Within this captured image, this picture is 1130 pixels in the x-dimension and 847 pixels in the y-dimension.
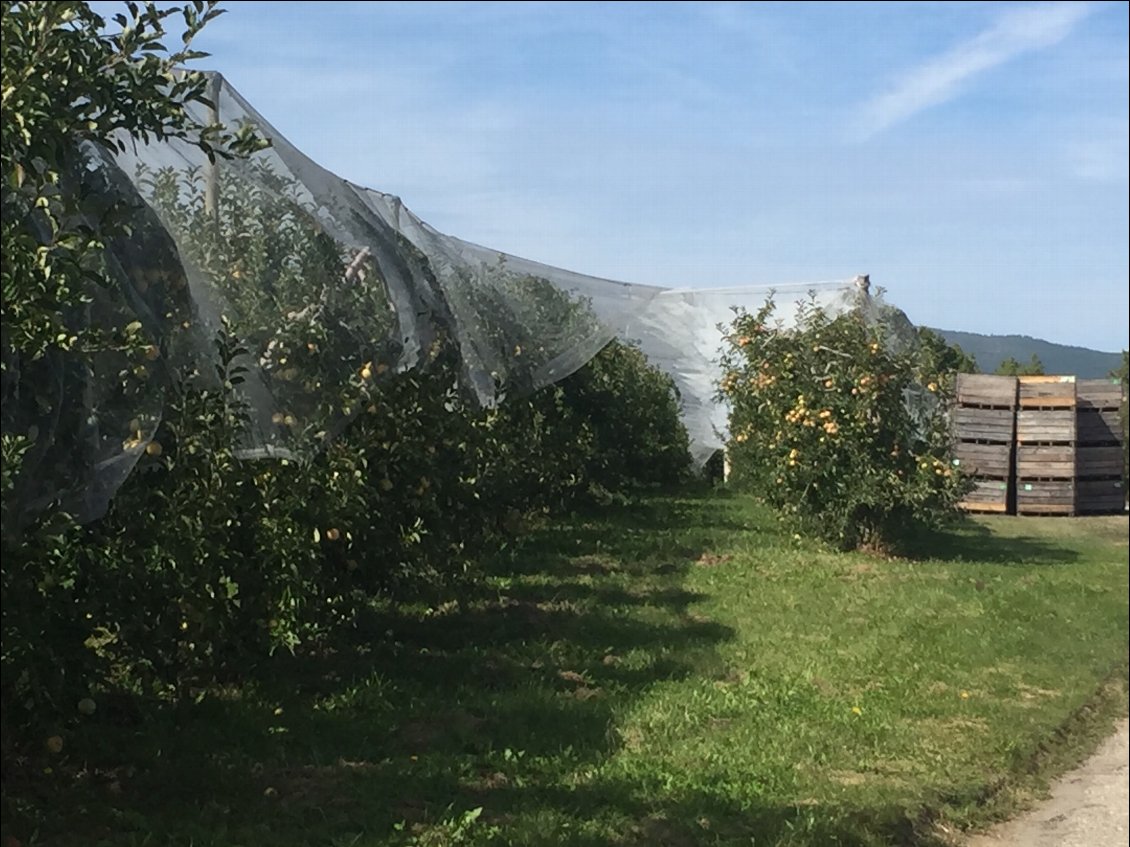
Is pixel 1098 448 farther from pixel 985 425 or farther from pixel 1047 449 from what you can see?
pixel 985 425

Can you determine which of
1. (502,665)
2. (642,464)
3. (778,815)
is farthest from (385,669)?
(642,464)

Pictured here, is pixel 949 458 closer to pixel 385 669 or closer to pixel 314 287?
pixel 385 669

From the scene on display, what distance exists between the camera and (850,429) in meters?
10.7

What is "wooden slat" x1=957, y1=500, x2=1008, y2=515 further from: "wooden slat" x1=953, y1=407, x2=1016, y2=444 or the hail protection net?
the hail protection net

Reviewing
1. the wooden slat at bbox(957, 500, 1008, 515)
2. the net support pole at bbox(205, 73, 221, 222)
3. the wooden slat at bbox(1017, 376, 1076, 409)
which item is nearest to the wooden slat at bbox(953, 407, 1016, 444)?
the wooden slat at bbox(1017, 376, 1076, 409)

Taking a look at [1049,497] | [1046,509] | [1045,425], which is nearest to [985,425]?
[1045,425]

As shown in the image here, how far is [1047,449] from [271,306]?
45.7ft

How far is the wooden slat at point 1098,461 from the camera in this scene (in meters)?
16.8

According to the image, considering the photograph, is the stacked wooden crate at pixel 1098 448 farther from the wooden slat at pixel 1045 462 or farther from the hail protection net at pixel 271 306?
the hail protection net at pixel 271 306

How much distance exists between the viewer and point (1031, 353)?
14.2m

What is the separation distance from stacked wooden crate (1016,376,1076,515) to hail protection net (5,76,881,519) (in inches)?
414

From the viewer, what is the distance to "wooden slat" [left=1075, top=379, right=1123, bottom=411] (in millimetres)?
16844

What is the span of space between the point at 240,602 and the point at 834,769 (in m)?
2.55

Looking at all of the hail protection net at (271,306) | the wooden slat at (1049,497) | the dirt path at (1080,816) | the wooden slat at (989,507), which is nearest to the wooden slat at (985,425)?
the wooden slat at (1049,497)
